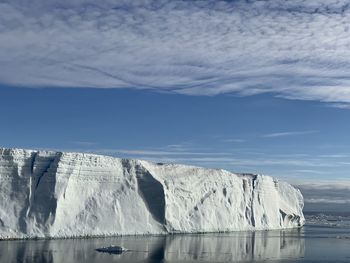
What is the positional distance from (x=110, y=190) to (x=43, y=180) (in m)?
4.68

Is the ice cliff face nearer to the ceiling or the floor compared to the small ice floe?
nearer to the ceiling

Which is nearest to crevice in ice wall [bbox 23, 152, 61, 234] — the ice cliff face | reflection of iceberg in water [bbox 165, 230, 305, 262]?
the ice cliff face

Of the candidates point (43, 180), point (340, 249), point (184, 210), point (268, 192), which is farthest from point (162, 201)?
point (268, 192)

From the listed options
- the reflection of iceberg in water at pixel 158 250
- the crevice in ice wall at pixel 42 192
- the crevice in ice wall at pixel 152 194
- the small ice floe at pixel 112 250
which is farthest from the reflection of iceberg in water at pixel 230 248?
the crevice in ice wall at pixel 42 192

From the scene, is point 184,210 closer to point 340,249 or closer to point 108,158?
point 108,158

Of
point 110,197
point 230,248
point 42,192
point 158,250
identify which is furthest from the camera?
point 110,197

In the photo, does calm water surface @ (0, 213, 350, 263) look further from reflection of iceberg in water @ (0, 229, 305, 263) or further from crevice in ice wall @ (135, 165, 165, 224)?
crevice in ice wall @ (135, 165, 165, 224)

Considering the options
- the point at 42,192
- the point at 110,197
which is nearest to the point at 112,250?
the point at 42,192

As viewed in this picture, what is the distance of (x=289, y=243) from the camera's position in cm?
3503

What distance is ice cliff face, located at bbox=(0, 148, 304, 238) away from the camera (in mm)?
32000

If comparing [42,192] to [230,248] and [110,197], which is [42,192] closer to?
[110,197]

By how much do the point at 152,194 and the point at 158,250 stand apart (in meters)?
9.74

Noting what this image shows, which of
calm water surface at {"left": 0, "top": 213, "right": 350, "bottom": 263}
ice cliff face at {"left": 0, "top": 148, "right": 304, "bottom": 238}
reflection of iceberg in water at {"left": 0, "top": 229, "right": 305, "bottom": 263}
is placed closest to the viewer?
reflection of iceberg in water at {"left": 0, "top": 229, "right": 305, "bottom": 263}

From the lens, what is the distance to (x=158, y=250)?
91.9 ft
